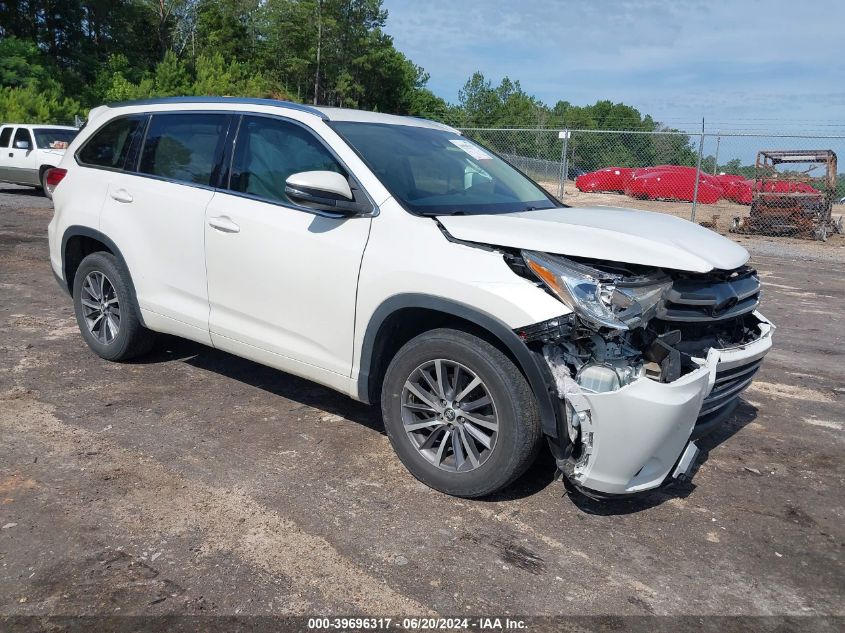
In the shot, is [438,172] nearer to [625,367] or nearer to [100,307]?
[625,367]

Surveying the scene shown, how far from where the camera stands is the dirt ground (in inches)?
110

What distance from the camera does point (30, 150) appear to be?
17297mm

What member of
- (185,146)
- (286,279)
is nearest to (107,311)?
(185,146)

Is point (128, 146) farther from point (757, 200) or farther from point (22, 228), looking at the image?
point (757, 200)

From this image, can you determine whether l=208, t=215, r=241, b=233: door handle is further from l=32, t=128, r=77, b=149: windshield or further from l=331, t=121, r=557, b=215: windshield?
l=32, t=128, r=77, b=149: windshield

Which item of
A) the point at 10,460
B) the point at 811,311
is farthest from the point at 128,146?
the point at 811,311

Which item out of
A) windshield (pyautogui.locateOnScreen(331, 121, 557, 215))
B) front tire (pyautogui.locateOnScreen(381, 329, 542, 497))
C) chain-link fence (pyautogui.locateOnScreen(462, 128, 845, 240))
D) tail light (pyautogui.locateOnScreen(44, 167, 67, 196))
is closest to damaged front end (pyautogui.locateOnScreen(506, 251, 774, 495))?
front tire (pyautogui.locateOnScreen(381, 329, 542, 497))

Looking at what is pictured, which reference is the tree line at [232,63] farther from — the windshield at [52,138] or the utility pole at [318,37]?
the windshield at [52,138]

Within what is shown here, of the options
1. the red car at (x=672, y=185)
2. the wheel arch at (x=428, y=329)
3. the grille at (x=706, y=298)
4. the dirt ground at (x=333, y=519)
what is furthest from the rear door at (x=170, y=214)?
A: the red car at (x=672, y=185)

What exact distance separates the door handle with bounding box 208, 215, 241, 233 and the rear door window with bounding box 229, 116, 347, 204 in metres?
0.20

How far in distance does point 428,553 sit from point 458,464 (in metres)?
0.53

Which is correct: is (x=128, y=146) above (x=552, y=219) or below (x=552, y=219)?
above

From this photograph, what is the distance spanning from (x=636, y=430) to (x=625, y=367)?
0.28 m

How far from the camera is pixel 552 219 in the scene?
12.3 ft
